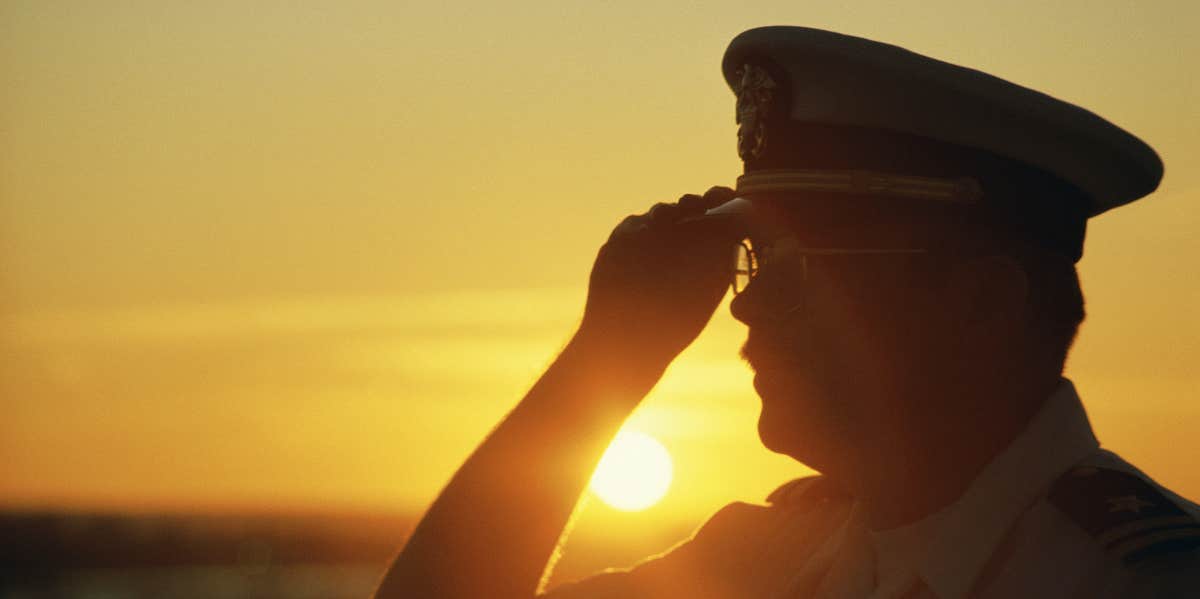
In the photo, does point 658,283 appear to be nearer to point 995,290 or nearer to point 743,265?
point 743,265

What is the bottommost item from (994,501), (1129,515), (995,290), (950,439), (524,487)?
(1129,515)

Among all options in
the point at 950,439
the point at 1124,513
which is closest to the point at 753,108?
the point at 950,439

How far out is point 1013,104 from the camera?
3.30 meters

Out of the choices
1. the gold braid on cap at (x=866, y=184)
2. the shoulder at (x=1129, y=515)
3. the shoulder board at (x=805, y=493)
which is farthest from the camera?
the shoulder board at (x=805, y=493)

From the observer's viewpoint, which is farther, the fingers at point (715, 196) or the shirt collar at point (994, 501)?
the fingers at point (715, 196)

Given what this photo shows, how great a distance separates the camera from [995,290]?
3248mm

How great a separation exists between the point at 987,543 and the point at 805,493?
833mm

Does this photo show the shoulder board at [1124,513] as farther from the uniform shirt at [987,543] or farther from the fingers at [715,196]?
the fingers at [715,196]

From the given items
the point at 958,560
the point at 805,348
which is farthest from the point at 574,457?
the point at 958,560

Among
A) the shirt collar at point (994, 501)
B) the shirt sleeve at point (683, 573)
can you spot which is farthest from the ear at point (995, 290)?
the shirt sleeve at point (683, 573)

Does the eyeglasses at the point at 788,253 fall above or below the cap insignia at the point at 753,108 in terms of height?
below

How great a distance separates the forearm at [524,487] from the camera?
124 inches

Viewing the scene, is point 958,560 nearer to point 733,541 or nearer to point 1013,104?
point 733,541

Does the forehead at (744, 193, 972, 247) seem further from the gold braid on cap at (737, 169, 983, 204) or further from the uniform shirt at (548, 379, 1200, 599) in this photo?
the uniform shirt at (548, 379, 1200, 599)
